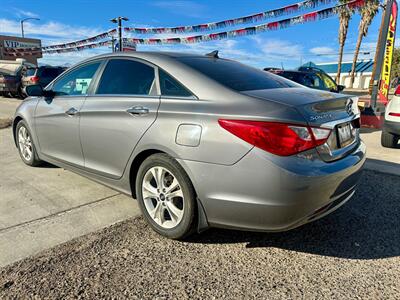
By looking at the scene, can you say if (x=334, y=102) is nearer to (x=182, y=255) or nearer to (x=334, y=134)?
(x=334, y=134)

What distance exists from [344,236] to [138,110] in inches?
83.5

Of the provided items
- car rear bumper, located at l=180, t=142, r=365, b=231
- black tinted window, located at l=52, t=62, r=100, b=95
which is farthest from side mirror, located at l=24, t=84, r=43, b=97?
car rear bumper, located at l=180, t=142, r=365, b=231

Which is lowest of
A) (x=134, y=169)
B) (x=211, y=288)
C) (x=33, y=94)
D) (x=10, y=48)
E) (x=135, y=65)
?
(x=211, y=288)

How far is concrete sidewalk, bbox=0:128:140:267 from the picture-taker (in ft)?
9.76

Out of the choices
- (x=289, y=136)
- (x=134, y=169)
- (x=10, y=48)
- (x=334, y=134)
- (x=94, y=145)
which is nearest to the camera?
(x=289, y=136)

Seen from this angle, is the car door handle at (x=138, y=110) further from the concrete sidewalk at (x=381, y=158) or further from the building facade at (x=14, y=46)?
the building facade at (x=14, y=46)

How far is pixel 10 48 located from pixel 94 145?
185 ft

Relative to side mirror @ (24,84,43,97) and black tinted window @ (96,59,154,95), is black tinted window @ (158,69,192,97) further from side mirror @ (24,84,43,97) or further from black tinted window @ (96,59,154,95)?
side mirror @ (24,84,43,97)

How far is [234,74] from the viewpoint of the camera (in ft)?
10.7

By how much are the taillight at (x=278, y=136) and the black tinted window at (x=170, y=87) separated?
0.66 m

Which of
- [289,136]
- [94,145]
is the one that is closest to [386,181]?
[289,136]

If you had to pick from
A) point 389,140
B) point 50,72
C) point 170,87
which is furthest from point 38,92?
point 50,72

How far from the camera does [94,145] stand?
141 inches

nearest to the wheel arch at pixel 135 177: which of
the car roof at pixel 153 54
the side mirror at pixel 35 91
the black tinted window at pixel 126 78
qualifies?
the black tinted window at pixel 126 78
